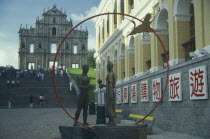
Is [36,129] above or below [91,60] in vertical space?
below

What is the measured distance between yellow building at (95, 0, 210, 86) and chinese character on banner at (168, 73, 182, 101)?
1.16 m

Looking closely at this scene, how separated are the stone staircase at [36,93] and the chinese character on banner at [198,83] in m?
26.6

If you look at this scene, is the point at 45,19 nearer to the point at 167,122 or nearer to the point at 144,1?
the point at 144,1

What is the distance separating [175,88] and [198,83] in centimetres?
211

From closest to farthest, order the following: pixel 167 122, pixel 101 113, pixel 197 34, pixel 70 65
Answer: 1. pixel 197 34
2. pixel 167 122
3. pixel 101 113
4. pixel 70 65

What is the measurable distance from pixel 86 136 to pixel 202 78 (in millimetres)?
4718

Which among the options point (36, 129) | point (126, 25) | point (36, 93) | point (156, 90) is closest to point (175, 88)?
point (156, 90)

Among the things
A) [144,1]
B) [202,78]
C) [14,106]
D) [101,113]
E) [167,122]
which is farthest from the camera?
[14,106]

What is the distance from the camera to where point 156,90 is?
1591cm

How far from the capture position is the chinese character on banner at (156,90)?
1544cm

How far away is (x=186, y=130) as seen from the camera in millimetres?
12516

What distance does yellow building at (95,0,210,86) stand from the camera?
1251 centimetres

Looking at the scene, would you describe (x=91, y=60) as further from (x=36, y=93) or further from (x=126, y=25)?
(x=126, y=25)

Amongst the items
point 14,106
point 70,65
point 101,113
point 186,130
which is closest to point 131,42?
point 101,113
